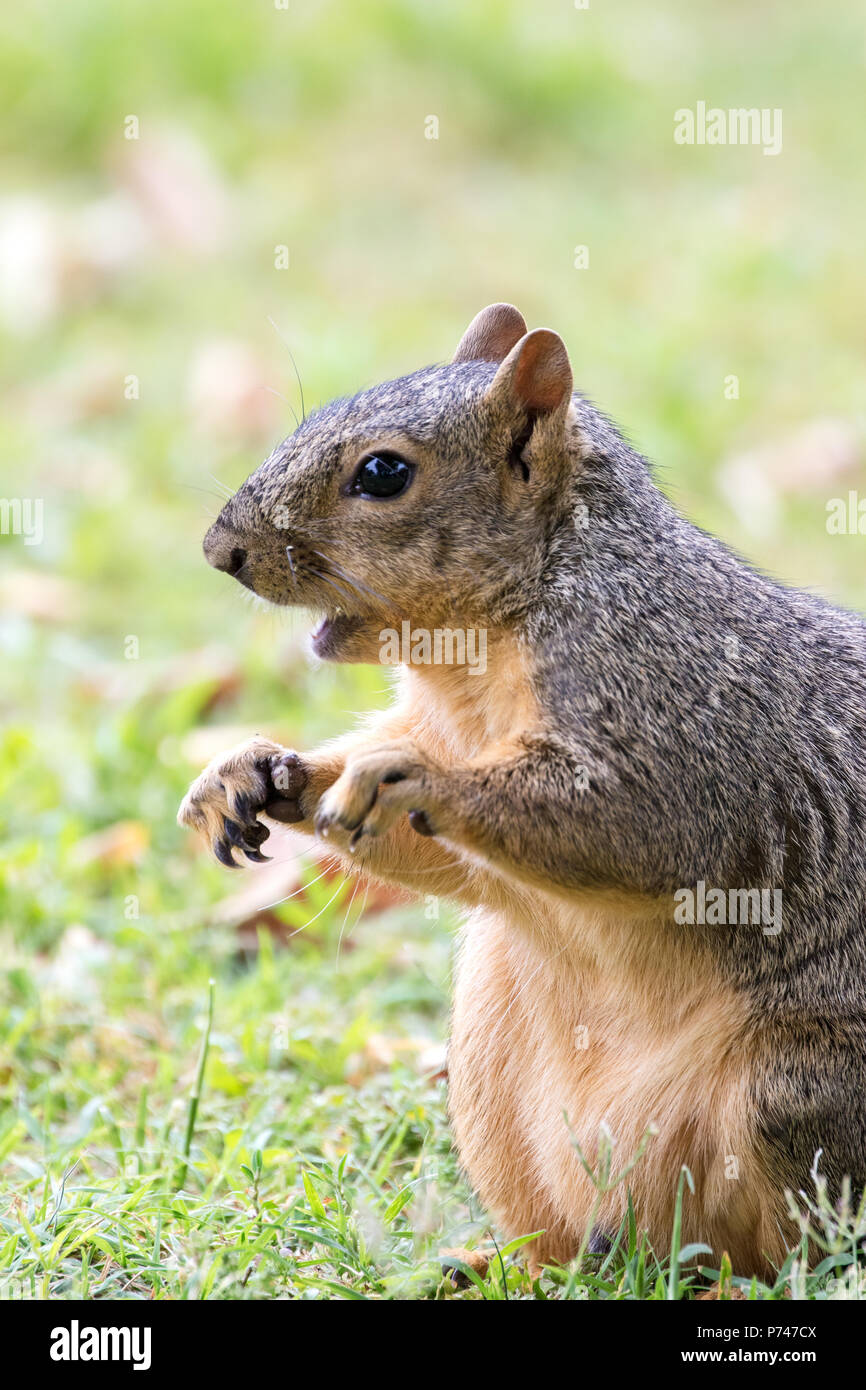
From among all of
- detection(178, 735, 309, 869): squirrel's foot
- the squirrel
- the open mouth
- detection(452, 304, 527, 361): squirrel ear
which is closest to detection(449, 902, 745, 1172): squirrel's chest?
the squirrel

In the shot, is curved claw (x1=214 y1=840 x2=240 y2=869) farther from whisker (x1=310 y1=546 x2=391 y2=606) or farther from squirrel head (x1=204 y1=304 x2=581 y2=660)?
whisker (x1=310 y1=546 x2=391 y2=606)

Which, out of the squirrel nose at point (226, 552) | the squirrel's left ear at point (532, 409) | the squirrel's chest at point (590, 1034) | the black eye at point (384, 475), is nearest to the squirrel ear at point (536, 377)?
the squirrel's left ear at point (532, 409)

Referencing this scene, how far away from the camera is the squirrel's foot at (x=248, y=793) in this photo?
3.51m

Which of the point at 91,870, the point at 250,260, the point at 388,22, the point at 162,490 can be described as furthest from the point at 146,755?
the point at 388,22

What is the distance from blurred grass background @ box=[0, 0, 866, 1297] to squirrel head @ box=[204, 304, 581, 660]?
1107 mm

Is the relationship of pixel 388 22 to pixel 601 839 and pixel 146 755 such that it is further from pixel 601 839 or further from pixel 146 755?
pixel 601 839

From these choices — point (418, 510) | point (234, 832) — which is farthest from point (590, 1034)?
point (418, 510)

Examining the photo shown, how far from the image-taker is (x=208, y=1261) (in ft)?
9.95

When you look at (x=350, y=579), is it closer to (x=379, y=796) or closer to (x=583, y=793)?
(x=379, y=796)

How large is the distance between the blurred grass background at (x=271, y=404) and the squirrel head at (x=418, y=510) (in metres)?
1.11

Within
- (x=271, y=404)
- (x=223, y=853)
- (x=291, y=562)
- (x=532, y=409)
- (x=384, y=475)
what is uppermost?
(x=271, y=404)

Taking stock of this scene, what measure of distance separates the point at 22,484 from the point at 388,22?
5312 mm

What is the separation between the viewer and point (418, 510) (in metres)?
3.39

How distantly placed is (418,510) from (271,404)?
5055 mm
